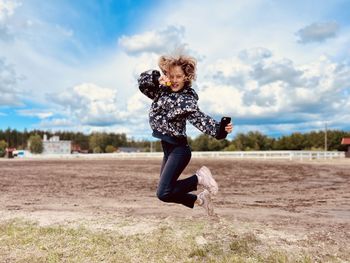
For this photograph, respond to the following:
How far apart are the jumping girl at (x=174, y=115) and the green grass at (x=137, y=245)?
42.8 inches

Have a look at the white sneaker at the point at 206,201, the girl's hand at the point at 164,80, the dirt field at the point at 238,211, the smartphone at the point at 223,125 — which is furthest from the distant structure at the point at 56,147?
the smartphone at the point at 223,125

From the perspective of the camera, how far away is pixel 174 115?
15.8 feet

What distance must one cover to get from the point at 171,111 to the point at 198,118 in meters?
0.34

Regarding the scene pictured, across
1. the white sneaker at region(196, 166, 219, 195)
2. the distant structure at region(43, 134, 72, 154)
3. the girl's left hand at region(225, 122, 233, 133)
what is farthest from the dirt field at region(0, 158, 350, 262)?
the distant structure at region(43, 134, 72, 154)

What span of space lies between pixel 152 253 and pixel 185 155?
1.75 m

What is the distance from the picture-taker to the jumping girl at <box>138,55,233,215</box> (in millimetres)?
4793

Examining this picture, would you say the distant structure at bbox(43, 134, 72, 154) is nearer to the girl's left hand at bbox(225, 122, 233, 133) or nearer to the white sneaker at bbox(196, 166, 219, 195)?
the white sneaker at bbox(196, 166, 219, 195)

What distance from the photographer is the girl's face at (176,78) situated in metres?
4.98

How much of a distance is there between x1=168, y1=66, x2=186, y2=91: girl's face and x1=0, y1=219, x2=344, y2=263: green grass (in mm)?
2399

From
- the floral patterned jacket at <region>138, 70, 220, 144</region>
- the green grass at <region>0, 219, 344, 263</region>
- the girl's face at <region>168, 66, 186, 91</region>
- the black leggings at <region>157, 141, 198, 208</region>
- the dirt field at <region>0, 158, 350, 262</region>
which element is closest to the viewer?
the floral patterned jacket at <region>138, 70, 220, 144</region>

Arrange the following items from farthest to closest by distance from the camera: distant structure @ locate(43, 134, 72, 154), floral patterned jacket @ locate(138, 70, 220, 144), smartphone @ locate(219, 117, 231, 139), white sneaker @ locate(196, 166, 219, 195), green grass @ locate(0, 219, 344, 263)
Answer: distant structure @ locate(43, 134, 72, 154) < green grass @ locate(0, 219, 344, 263) < white sneaker @ locate(196, 166, 219, 195) < floral patterned jacket @ locate(138, 70, 220, 144) < smartphone @ locate(219, 117, 231, 139)

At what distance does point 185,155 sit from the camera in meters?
4.91

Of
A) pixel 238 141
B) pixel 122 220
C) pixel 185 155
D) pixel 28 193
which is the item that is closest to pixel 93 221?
pixel 122 220

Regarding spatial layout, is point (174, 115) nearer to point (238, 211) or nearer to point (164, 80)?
point (164, 80)
